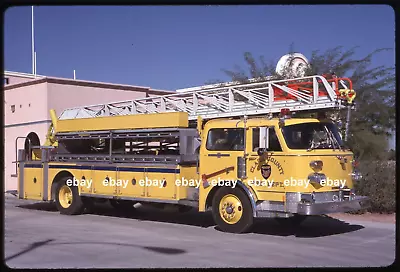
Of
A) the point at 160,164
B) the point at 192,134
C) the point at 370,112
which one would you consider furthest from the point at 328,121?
the point at 370,112

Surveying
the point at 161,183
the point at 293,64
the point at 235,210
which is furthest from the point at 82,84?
the point at 235,210

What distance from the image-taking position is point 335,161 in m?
10.3

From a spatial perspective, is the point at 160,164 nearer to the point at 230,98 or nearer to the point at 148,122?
the point at 148,122

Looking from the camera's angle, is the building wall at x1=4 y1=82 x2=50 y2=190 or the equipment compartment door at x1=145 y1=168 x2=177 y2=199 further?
the building wall at x1=4 y1=82 x2=50 y2=190

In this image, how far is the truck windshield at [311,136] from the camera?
10.3 m

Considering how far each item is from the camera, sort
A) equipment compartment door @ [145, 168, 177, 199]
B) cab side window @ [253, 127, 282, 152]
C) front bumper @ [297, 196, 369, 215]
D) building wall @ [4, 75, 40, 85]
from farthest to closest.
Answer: building wall @ [4, 75, 40, 85] → equipment compartment door @ [145, 168, 177, 199] → cab side window @ [253, 127, 282, 152] → front bumper @ [297, 196, 369, 215]

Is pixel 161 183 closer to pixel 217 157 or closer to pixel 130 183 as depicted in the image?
pixel 130 183

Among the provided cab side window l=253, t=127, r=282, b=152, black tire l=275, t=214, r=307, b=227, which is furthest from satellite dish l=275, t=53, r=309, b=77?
cab side window l=253, t=127, r=282, b=152

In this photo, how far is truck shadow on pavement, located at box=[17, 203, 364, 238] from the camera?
1134cm

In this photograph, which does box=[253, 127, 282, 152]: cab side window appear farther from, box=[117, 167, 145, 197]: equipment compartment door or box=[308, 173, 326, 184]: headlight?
box=[117, 167, 145, 197]: equipment compartment door

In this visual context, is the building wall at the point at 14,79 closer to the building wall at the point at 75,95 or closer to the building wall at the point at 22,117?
the building wall at the point at 22,117

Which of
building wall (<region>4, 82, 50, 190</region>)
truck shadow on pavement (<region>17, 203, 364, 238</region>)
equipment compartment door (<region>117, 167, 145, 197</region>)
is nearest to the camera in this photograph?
truck shadow on pavement (<region>17, 203, 364, 238</region>)

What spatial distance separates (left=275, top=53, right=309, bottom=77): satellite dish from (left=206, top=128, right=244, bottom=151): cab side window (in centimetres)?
783

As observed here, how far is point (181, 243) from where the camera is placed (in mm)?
9867
